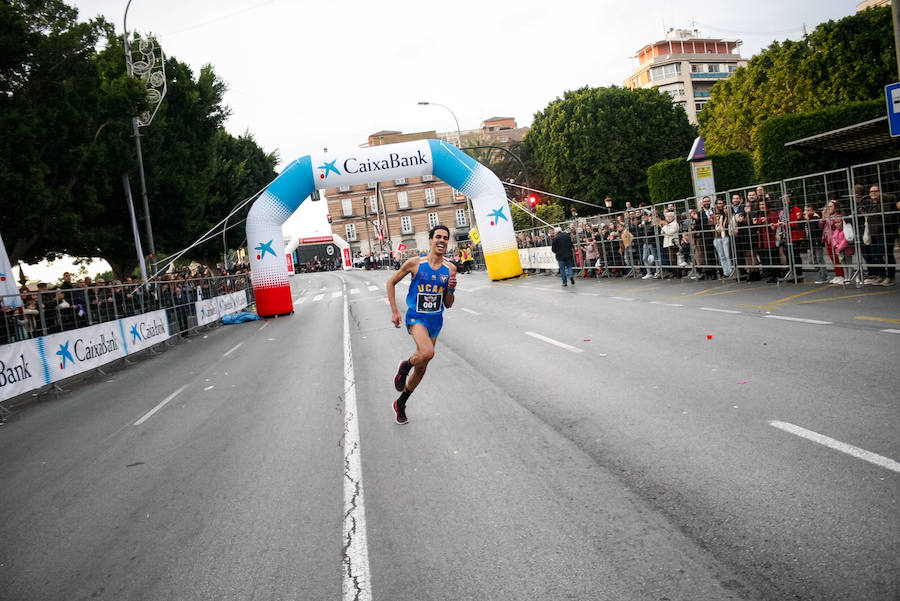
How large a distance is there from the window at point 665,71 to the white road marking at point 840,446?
9612 cm

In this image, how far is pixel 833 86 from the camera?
131 feet

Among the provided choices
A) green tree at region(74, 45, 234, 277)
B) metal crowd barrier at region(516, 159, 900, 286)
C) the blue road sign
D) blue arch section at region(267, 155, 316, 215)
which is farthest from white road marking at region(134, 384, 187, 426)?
green tree at region(74, 45, 234, 277)

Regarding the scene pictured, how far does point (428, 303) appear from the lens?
272 inches

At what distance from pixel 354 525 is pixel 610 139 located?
171 ft

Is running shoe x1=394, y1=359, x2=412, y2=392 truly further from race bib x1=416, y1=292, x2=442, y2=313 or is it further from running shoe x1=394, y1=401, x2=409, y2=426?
race bib x1=416, y1=292, x2=442, y2=313

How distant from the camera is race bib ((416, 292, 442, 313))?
689cm

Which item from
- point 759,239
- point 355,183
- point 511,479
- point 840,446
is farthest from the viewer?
point 355,183

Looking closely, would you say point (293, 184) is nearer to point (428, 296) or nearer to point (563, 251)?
point (563, 251)

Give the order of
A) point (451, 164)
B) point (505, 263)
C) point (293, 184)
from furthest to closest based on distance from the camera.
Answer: point (505, 263) < point (451, 164) < point (293, 184)

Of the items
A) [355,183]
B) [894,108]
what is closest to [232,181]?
[355,183]

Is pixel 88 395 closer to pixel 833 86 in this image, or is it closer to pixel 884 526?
pixel 884 526

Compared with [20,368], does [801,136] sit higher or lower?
higher

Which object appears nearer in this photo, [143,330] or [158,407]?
[158,407]

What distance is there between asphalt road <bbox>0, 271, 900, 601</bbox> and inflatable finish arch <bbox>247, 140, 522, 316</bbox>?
11943 millimetres
